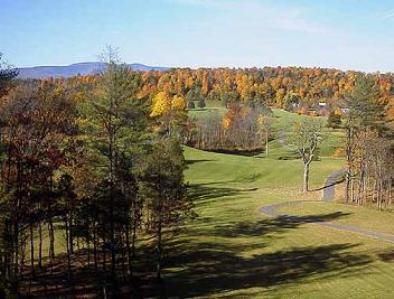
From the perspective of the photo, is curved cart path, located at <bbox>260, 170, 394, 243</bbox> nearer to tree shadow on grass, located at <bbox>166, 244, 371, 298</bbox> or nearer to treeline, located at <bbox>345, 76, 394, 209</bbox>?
treeline, located at <bbox>345, 76, 394, 209</bbox>

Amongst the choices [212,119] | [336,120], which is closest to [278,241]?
[336,120]

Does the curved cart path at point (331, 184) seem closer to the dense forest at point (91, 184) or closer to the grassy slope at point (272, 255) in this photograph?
the grassy slope at point (272, 255)

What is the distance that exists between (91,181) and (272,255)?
1444cm

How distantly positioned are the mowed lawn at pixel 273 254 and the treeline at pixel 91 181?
10.8ft

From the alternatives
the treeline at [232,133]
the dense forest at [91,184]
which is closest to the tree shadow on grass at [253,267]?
the dense forest at [91,184]

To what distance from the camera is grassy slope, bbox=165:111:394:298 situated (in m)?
31.2

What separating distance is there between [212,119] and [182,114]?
2017 centimetres

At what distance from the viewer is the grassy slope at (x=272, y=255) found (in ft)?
102

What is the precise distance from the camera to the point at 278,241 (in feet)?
139

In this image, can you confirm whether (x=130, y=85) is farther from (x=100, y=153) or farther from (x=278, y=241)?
(x=278, y=241)

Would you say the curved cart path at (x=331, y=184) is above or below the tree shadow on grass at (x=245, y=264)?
below

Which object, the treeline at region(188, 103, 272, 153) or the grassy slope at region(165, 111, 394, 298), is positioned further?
the treeline at region(188, 103, 272, 153)

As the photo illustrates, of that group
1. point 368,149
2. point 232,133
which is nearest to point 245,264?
point 368,149

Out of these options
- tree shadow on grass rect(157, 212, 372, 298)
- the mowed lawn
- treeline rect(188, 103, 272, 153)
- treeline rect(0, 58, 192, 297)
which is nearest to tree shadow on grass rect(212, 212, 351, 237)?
the mowed lawn
